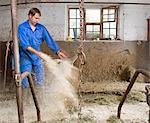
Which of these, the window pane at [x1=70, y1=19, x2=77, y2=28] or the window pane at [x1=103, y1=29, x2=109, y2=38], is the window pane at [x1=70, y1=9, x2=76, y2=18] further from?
the window pane at [x1=103, y1=29, x2=109, y2=38]

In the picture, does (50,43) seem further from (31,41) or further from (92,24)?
(92,24)

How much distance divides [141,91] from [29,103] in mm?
1943

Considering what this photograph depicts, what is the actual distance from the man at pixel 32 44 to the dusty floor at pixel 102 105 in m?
0.63

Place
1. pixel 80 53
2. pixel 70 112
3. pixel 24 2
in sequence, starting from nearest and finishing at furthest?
pixel 80 53 < pixel 70 112 < pixel 24 2

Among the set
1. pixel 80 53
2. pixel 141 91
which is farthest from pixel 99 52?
pixel 80 53

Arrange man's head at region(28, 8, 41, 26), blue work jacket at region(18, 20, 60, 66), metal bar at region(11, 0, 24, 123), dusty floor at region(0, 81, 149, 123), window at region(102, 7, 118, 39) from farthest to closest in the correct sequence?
window at region(102, 7, 118, 39) < blue work jacket at region(18, 20, 60, 66) < man's head at region(28, 8, 41, 26) < dusty floor at region(0, 81, 149, 123) < metal bar at region(11, 0, 24, 123)

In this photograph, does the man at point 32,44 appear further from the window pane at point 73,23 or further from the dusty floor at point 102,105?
the window pane at point 73,23

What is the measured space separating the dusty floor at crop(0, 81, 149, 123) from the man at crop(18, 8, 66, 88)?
630 mm

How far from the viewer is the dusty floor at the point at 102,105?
15.9 ft

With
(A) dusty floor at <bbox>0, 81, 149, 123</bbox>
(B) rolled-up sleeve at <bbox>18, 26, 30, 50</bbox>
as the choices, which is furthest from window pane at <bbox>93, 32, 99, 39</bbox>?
(B) rolled-up sleeve at <bbox>18, 26, 30, 50</bbox>

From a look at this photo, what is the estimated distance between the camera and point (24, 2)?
720 cm

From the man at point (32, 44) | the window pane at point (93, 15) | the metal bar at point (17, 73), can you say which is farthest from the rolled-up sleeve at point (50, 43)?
the window pane at point (93, 15)

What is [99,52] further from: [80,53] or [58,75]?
[80,53]

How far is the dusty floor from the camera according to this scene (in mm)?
Result: 4848
